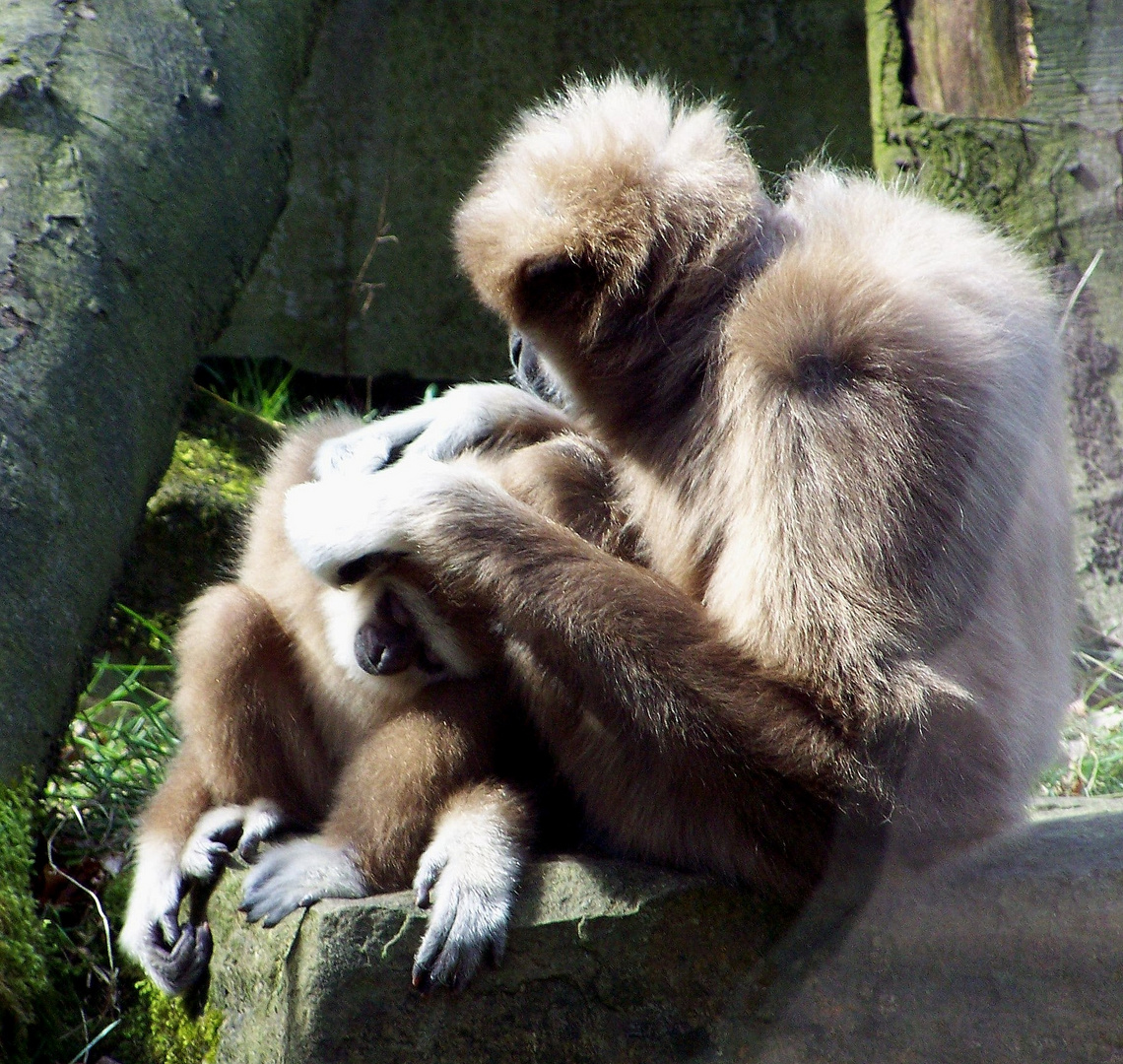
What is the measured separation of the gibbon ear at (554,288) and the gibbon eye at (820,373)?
2.04 feet

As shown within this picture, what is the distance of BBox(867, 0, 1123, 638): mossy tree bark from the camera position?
209 inches

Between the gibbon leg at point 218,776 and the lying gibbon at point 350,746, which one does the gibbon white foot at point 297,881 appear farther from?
the gibbon leg at point 218,776

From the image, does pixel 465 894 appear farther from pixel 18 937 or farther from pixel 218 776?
pixel 18 937

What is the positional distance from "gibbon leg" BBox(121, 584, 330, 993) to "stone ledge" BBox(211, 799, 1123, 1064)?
1.26 feet

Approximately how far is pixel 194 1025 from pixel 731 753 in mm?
1637

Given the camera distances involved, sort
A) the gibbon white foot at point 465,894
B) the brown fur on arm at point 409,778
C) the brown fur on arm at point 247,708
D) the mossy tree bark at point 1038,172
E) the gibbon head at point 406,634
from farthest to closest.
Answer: the mossy tree bark at point 1038,172 → the brown fur on arm at point 247,708 → the gibbon head at point 406,634 → the brown fur on arm at point 409,778 → the gibbon white foot at point 465,894

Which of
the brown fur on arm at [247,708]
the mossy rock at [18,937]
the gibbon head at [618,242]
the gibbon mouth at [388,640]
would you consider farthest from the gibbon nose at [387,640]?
the mossy rock at [18,937]

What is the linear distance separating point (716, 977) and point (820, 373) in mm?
1396

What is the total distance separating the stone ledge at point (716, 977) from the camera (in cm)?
270

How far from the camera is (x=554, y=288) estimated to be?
124 inches

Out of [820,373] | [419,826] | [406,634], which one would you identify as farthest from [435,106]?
[419,826]

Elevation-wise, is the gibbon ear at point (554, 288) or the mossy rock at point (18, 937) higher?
the gibbon ear at point (554, 288)

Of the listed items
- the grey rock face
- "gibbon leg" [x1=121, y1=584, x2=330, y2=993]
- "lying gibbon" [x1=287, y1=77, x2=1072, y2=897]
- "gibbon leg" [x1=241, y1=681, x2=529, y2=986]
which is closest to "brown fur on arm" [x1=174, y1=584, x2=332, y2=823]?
"gibbon leg" [x1=121, y1=584, x2=330, y2=993]

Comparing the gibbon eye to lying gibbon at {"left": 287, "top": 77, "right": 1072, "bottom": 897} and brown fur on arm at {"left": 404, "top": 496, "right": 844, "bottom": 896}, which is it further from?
brown fur on arm at {"left": 404, "top": 496, "right": 844, "bottom": 896}
